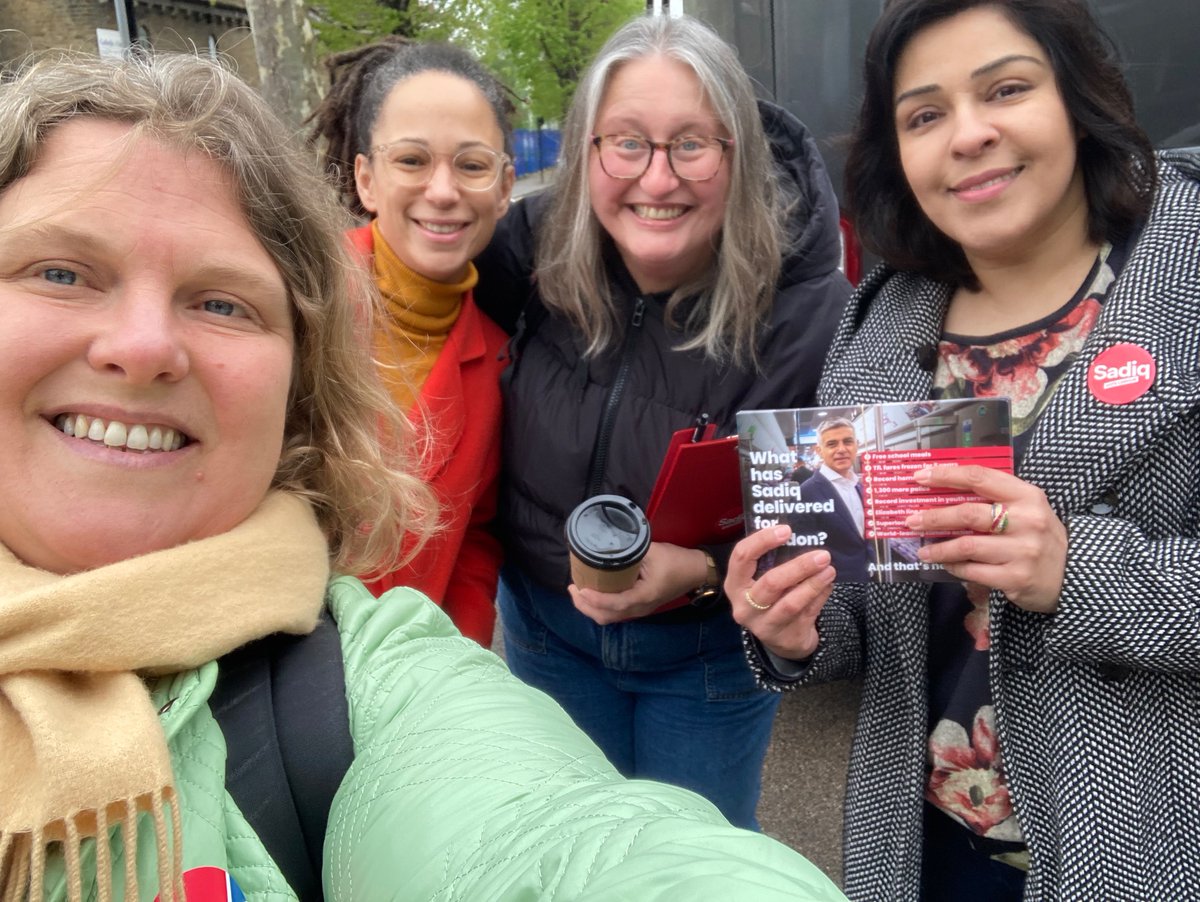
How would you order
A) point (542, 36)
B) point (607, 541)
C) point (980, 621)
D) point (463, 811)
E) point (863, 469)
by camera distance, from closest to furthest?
point (463, 811)
point (863, 469)
point (980, 621)
point (607, 541)
point (542, 36)

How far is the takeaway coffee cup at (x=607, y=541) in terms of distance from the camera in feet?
5.98

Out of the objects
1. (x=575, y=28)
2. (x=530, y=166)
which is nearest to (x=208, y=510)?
(x=575, y=28)

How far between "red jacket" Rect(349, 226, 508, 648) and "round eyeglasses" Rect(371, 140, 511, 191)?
0.22m

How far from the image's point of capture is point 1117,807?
1416 millimetres

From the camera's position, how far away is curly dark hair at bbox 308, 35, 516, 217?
2.45 metres

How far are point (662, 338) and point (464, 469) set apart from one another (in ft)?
1.96

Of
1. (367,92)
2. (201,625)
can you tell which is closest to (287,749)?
(201,625)

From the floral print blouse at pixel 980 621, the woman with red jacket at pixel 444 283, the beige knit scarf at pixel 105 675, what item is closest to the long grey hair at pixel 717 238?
the woman with red jacket at pixel 444 283

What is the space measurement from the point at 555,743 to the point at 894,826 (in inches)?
36.7

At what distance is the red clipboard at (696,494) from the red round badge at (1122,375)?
65cm

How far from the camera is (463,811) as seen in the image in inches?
40.8

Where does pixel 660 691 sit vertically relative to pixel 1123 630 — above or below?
below

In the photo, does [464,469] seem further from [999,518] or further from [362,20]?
[362,20]

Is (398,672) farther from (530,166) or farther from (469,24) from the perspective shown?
(530,166)
